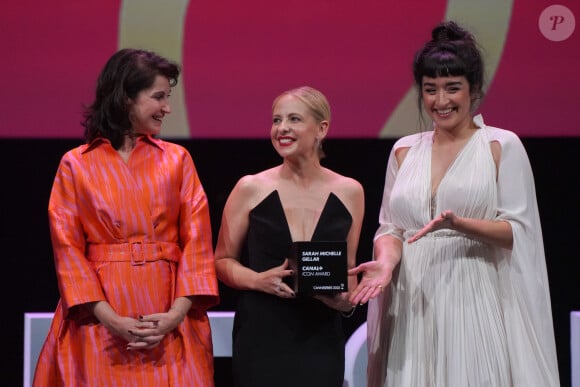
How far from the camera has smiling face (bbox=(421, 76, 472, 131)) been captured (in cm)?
301

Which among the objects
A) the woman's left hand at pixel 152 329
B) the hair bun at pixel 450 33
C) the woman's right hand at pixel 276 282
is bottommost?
the woman's left hand at pixel 152 329

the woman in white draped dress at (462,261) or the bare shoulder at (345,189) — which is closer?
the woman in white draped dress at (462,261)

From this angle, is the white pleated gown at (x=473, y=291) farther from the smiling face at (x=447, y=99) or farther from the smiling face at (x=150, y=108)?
the smiling face at (x=150, y=108)

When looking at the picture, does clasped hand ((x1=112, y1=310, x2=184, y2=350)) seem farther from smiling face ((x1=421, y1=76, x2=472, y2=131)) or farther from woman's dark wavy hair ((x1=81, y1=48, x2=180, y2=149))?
smiling face ((x1=421, y1=76, x2=472, y2=131))

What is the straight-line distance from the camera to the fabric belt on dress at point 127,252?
2.91m

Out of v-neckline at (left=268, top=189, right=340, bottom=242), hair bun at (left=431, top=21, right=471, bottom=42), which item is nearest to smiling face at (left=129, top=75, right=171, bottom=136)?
v-neckline at (left=268, top=189, right=340, bottom=242)

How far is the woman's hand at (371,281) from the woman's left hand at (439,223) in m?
0.16

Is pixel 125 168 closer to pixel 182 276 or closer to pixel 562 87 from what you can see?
pixel 182 276

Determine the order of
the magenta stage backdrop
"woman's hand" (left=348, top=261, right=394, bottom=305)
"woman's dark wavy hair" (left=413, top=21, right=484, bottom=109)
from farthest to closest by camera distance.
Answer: the magenta stage backdrop
"woman's dark wavy hair" (left=413, top=21, right=484, bottom=109)
"woman's hand" (left=348, top=261, right=394, bottom=305)

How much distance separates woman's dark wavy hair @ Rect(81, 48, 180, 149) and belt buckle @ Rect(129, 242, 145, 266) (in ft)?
1.06

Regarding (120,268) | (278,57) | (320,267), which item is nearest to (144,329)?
(120,268)

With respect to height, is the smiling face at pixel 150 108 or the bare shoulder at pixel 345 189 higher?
the smiling face at pixel 150 108

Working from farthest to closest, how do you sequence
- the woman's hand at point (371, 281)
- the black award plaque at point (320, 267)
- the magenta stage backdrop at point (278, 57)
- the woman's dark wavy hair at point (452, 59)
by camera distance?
the magenta stage backdrop at point (278, 57) → the woman's dark wavy hair at point (452, 59) → the woman's hand at point (371, 281) → the black award plaque at point (320, 267)

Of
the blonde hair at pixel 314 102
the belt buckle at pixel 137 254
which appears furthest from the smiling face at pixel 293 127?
the belt buckle at pixel 137 254
